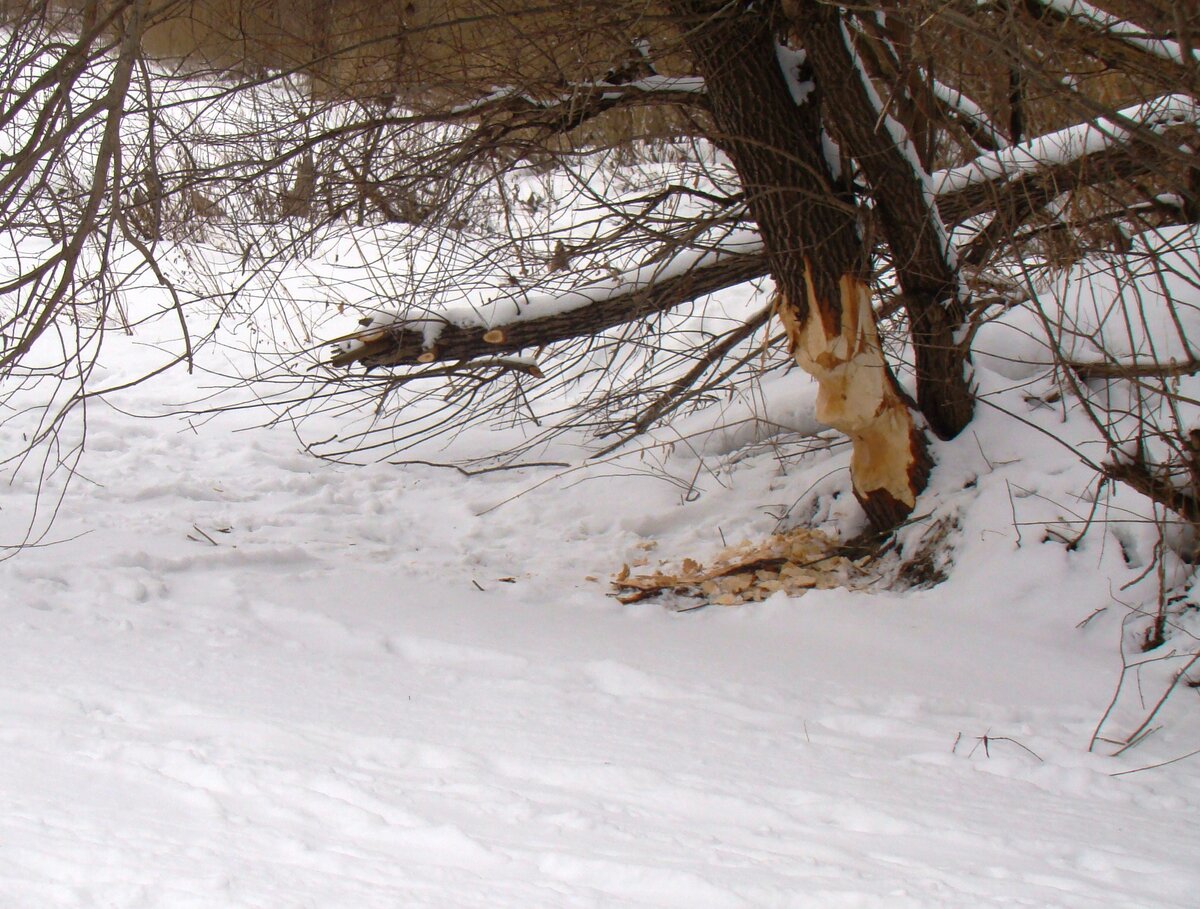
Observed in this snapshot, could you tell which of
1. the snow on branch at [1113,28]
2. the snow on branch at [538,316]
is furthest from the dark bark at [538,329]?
the snow on branch at [1113,28]

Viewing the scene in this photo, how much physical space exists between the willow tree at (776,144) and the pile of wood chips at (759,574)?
1.06 feet

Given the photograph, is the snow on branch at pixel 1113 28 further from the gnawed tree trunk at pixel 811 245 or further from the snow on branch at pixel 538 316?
the snow on branch at pixel 538 316

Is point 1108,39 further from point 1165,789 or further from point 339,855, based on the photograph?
point 339,855

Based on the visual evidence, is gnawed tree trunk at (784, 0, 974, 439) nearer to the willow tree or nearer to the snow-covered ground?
the willow tree

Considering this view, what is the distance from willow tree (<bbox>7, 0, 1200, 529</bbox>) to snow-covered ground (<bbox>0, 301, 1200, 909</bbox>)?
2.26 feet

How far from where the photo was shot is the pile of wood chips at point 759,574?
4527 millimetres

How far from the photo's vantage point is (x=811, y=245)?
14.4 feet

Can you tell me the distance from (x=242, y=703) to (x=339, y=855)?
3.69ft

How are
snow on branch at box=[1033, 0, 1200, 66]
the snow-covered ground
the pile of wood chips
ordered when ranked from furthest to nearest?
the pile of wood chips, snow on branch at box=[1033, 0, 1200, 66], the snow-covered ground

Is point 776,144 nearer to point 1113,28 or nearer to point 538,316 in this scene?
point 1113,28

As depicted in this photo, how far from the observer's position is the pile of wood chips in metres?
4.53

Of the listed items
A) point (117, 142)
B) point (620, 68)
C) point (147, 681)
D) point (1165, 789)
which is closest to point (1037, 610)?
point (1165, 789)

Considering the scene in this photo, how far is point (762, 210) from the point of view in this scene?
4406mm

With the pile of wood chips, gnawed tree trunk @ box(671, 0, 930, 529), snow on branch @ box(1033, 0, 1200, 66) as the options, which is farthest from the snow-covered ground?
snow on branch @ box(1033, 0, 1200, 66)
